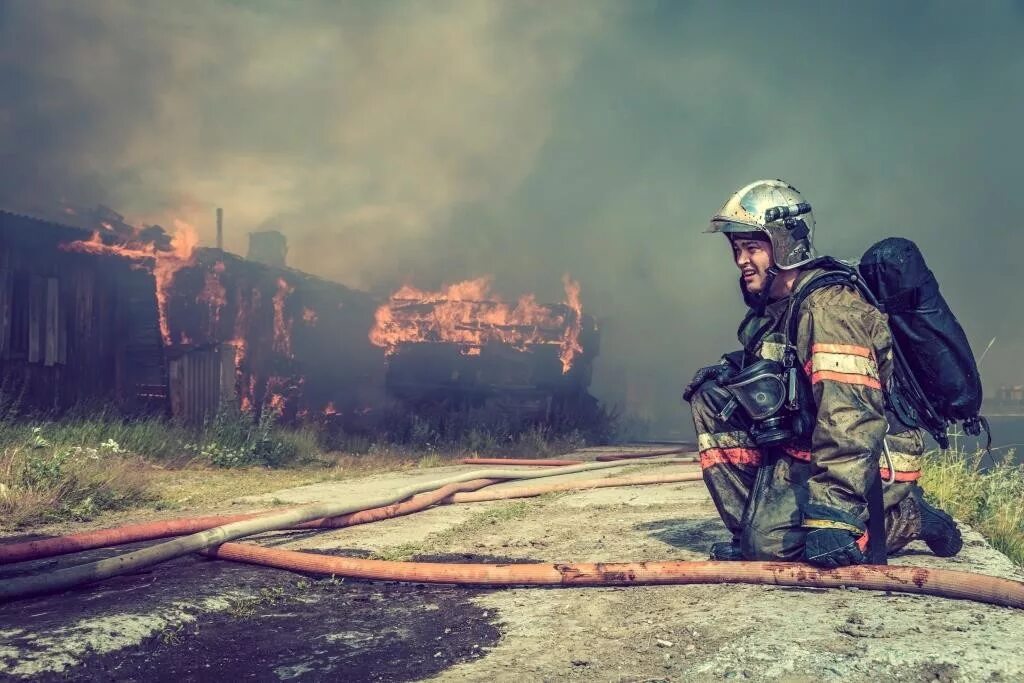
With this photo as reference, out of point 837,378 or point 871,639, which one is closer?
point 871,639

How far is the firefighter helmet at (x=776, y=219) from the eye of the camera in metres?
3.62

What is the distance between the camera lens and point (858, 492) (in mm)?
3053

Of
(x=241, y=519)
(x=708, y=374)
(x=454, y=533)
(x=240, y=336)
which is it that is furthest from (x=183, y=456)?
(x=708, y=374)

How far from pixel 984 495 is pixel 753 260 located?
3368 millimetres

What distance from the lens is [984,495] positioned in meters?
5.70

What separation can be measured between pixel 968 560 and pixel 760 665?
182 centimetres

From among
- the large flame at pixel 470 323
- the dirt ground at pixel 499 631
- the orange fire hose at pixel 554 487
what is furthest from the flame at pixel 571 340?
the dirt ground at pixel 499 631

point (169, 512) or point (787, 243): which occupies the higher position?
point (787, 243)

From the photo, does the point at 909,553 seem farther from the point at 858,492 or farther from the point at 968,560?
the point at 858,492

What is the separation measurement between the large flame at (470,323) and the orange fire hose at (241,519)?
1074 cm

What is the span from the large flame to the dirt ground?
1376 centimetres

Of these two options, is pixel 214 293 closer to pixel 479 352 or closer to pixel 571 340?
pixel 479 352

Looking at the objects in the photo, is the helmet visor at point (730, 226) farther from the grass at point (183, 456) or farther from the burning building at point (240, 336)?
the burning building at point (240, 336)

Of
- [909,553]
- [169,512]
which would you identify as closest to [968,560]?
[909,553]
